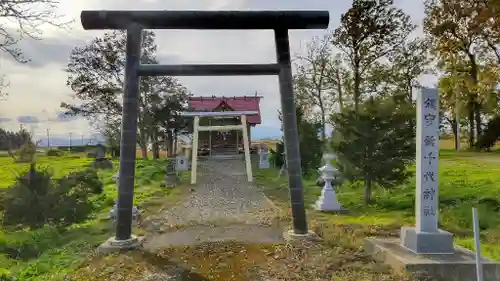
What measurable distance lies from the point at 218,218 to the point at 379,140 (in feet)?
13.6

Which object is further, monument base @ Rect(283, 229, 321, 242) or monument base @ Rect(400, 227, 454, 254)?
monument base @ Rect(283, 229, 321, 242)

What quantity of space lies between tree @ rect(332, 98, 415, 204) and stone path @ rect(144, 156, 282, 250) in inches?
93.7

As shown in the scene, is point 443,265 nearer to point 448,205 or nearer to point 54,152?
point 448,205

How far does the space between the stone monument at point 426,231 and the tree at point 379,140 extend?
160 inches

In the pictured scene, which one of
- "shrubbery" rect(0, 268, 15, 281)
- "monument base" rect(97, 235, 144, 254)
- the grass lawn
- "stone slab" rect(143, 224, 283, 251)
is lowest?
"shrubbery" rect(0, 268, 15, 281)

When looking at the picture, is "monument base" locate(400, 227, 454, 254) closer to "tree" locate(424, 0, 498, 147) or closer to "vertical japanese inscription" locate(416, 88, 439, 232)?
"vertical japanese inscription" locate(416, 88, 439, 232)

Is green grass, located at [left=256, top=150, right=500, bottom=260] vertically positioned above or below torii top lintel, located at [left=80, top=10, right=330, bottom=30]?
below

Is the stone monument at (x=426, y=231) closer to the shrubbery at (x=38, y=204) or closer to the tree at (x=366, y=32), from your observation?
the shrubbery at (x=38, y=204)

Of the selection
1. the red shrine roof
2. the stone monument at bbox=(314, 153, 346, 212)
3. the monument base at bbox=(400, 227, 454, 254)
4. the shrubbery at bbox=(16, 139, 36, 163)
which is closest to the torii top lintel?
the monument base at bbox=(400, 227, 454, 254)

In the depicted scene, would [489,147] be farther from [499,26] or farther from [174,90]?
[174,90]

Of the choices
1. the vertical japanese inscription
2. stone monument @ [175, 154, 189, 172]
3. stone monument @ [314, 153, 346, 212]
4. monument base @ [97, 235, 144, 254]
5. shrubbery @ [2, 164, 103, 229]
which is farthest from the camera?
stone monument @ [175, 154, 189, 172]

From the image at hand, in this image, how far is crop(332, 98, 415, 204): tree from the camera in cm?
983

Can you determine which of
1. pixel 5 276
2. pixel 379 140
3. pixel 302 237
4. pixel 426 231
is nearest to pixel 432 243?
pixel 426 231

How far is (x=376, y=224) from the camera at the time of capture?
26.7 feet
